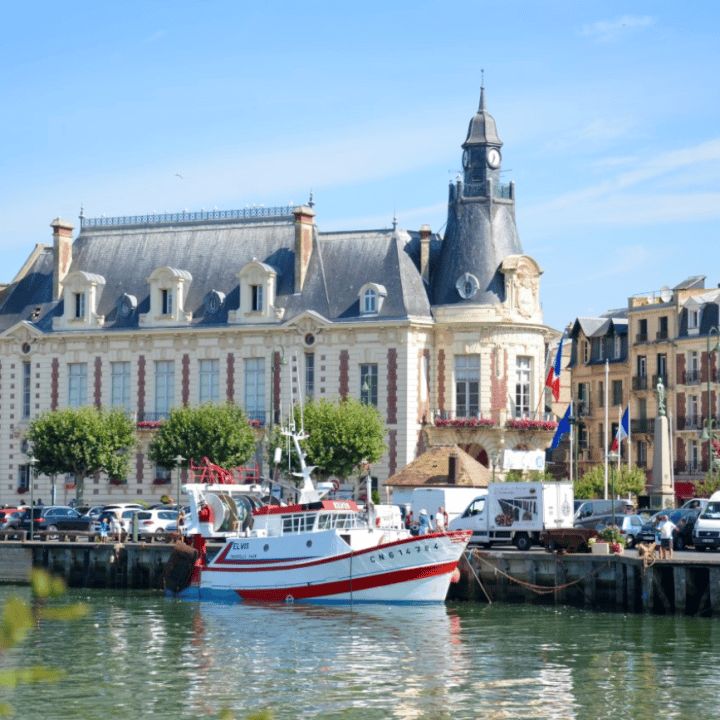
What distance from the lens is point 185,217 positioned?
79.7 metres

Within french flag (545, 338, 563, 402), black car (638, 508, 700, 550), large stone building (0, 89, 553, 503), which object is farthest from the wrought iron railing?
black car (638, 508, 700, 550)

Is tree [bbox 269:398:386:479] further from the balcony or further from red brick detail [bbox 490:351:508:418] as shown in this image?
the balcony

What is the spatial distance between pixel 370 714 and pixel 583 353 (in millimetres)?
70171

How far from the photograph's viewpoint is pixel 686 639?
32.3 metres

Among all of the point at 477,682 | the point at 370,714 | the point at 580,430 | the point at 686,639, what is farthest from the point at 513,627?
the point at 580,430

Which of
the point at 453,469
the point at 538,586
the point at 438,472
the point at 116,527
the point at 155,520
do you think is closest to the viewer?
the point at 538,586

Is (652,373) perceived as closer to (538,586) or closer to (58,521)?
(58,521)

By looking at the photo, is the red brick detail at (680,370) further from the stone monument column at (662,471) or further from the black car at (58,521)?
the black car at (58,521)

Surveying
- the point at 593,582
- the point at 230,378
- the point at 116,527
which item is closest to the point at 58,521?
the point at 116,527

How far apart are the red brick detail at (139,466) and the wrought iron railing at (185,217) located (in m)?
14.1

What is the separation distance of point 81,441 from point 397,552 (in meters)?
33.6

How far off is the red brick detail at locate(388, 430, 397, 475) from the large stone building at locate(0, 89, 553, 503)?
0.41 ft

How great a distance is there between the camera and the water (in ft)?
74.8

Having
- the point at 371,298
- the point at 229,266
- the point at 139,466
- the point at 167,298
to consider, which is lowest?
the point at 139,466
